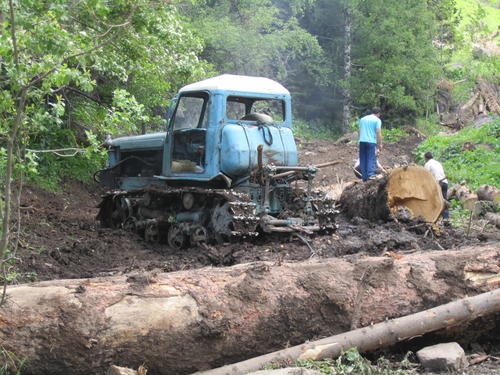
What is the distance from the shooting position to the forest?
4980 millimetres

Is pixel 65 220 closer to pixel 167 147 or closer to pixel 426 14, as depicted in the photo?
pixel 167 147

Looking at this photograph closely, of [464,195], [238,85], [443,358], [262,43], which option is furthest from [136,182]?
[262,43]

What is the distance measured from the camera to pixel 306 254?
29.1ft

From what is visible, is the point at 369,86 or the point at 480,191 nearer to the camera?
the point at 480,191

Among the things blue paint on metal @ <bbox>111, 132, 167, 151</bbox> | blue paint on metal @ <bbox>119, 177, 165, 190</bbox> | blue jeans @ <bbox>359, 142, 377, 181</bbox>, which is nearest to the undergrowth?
blue paint on metal @ <bbox>119, 177, 165, 190</bbox>

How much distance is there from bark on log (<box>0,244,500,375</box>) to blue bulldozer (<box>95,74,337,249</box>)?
341 centimetres

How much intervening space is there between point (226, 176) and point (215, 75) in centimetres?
1018

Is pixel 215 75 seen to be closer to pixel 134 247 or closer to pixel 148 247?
pixel 148 247

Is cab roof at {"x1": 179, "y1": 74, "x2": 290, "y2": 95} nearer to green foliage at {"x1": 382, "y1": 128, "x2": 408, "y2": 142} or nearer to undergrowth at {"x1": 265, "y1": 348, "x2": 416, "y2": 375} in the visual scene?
undergrowth at {"x1": 265, "y1": 348, "x2": 416, "y2": 375}

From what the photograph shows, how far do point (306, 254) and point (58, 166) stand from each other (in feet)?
27.5

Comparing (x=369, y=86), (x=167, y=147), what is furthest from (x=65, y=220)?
(x=369, y=86)

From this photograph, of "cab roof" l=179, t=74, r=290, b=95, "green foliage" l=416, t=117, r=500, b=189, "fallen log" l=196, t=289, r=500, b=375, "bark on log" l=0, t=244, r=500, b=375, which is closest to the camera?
"bark on log" l=0, t=244, r=500, b=375

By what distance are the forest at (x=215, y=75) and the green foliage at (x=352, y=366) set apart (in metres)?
0.04

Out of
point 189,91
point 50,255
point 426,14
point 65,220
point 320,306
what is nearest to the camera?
point 320,306
